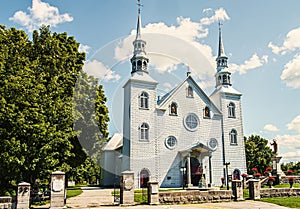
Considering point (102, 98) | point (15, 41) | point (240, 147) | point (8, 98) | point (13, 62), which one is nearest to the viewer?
point (8, 98)

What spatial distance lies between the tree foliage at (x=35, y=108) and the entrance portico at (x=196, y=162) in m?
11.1

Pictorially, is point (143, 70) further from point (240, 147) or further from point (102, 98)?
point (240, 147)

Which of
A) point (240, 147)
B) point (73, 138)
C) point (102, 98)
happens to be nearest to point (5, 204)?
point (73, 138)

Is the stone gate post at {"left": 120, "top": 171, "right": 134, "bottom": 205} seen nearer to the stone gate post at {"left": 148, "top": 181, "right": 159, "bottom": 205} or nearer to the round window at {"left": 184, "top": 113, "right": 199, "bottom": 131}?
the stone gate post at {"left": 148, "top": 181, "right": 159, "bottom": 205}

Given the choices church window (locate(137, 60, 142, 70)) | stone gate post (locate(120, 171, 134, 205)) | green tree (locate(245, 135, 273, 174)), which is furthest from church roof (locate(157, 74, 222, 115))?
green tree (locate(245, 135, 273, 174))

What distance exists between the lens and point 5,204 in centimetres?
1258

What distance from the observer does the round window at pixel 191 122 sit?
2991cm

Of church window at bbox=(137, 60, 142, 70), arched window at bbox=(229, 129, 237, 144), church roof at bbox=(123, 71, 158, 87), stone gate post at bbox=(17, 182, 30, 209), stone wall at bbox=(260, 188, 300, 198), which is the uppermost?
church window at bbox=(137, 60, 142, 70)

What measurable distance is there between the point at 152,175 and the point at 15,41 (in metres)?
16.2

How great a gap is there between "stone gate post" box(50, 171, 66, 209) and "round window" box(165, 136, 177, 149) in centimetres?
1630

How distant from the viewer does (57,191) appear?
512 inches

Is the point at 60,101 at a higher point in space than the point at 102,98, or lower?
lower

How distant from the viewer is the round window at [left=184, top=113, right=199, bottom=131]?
29.9 m

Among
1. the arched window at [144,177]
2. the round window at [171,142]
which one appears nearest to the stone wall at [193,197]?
the arched window at [144,177]
